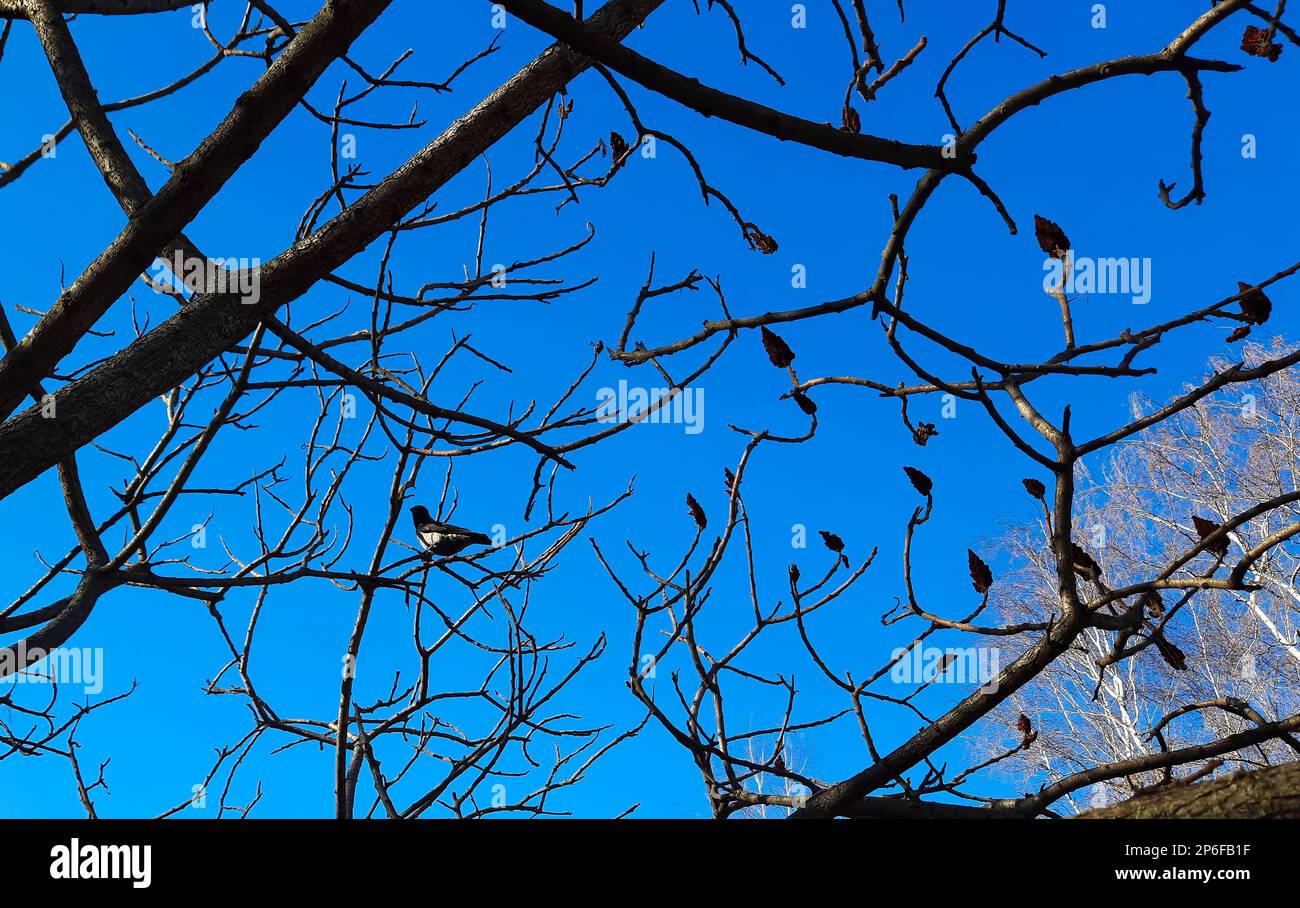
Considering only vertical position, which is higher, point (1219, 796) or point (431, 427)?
point (431, 427)

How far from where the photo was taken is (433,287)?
3.35 m

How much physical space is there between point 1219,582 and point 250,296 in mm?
2259

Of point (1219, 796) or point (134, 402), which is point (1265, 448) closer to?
point (1219, 796)

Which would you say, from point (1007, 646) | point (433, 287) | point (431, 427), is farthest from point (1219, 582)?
point (1007, 646)
